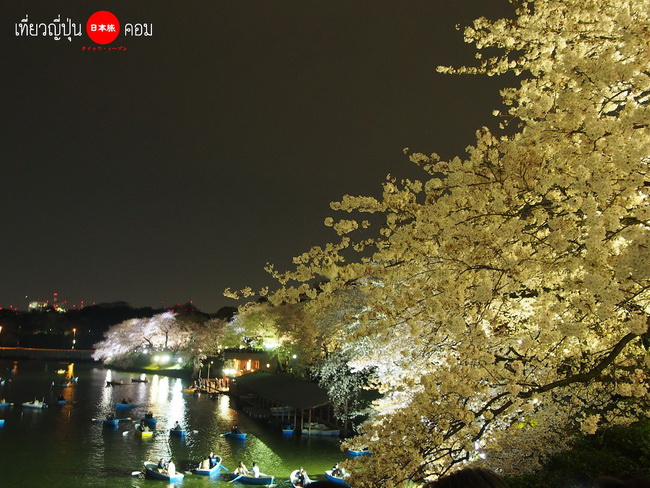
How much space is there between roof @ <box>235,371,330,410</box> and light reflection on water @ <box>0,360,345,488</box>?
1.85 meters

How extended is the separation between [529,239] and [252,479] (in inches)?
637

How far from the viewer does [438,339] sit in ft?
21.8

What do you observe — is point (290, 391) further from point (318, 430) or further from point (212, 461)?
point (212, 461)

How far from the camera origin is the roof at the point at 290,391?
26438 millimetres

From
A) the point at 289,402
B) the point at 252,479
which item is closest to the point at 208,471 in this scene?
the point at 252,479

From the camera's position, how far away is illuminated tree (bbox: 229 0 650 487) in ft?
12.6

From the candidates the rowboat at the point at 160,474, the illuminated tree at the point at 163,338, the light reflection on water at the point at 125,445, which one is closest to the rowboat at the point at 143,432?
the light reflection on water at the point at 125,445

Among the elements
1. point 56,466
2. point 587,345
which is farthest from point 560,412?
point 56,466

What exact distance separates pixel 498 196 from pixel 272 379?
31.9 m

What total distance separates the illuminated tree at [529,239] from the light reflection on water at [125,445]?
1509 cm

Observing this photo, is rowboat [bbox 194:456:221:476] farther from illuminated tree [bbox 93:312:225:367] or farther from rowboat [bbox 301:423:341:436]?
illuminated tree [bbox 93:312:225:367]

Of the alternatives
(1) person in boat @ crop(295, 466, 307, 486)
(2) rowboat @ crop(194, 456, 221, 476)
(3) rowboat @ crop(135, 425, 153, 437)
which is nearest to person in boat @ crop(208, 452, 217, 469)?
(2) rowboat @ crop(194, 456, 221, 476)

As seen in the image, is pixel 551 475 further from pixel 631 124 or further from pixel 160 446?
pixel 160 446

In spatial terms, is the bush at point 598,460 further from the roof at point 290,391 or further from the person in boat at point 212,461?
the roof at point 290,391
